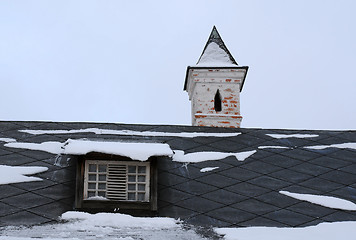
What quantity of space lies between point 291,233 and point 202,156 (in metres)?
3.16

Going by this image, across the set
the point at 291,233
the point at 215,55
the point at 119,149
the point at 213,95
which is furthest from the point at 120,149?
the point at 215,55

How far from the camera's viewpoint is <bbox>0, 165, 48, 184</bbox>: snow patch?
10250 mm

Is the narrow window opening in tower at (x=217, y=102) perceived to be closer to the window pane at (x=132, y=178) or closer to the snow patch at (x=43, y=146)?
the snow patch at (x=43, y=146)

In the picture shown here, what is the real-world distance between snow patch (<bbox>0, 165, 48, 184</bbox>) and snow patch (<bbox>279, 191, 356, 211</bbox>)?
420 cm

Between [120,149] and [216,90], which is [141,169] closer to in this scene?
[120,149]

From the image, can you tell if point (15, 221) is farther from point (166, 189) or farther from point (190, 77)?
point (190, 77)

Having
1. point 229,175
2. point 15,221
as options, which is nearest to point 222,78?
point 229,175

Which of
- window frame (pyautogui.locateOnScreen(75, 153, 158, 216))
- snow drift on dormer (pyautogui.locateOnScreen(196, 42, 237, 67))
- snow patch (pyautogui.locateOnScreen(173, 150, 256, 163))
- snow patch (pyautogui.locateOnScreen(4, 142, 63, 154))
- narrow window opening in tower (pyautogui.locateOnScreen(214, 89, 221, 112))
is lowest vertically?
window frame (pyautogui.locateOnScreen(75, 153, 158, 216))

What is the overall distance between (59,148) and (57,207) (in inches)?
88.8

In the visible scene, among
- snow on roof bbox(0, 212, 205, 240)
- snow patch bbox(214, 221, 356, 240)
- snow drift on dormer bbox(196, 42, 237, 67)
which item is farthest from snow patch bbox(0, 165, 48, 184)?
snow drift on dormer bbox(196, 42, 237, 67)

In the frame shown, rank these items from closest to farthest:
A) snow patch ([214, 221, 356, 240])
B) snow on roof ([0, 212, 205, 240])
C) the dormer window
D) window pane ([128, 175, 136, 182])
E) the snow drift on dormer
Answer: snow on roof ([0, 212, 205, 240]), snow patch ([214, 221, 356, 240]), the dormer window, window pane ([128, 175, 136, 182]), the snow drift on dormer

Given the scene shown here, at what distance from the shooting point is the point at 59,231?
28.0 ft

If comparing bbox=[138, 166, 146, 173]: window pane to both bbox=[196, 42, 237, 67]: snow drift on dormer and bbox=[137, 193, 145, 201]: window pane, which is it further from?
bbox=[196, 42, 237, 67]: snow drift on dormer

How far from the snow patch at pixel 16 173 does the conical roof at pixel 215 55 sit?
20.8 ft
